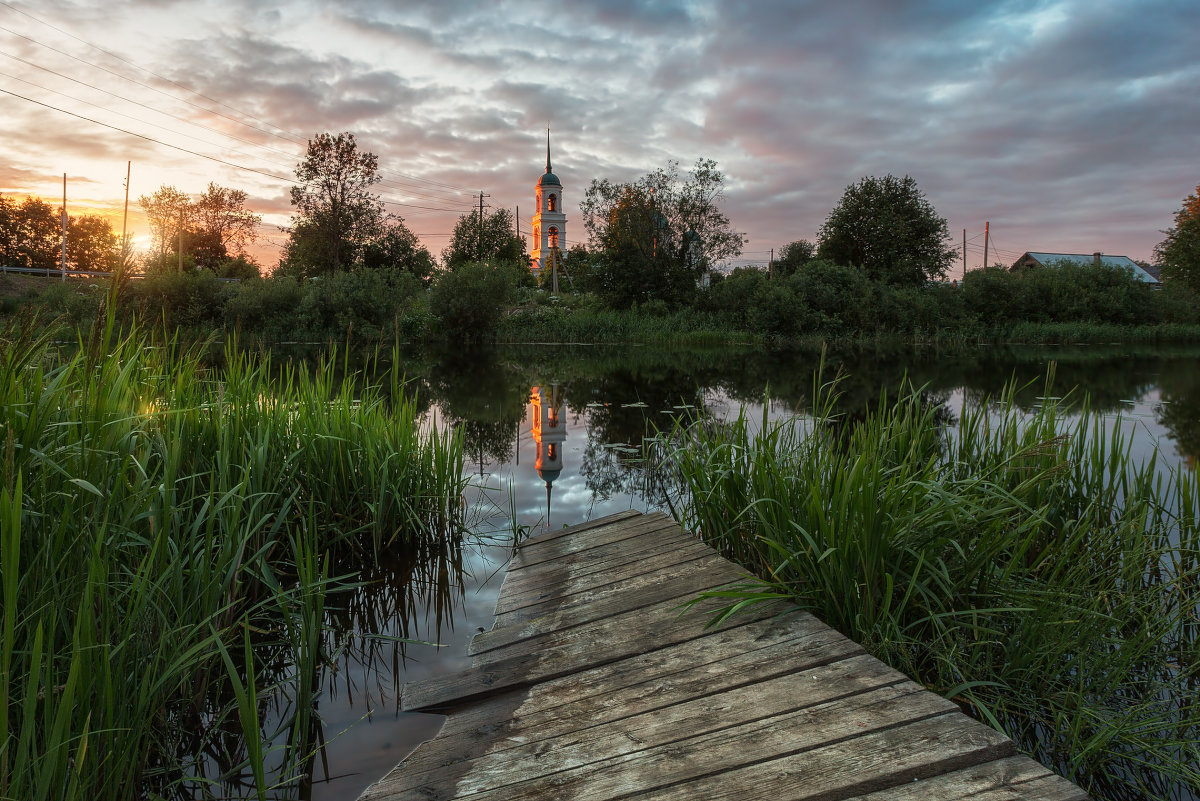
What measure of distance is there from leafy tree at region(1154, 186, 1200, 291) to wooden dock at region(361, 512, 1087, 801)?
37661 mm

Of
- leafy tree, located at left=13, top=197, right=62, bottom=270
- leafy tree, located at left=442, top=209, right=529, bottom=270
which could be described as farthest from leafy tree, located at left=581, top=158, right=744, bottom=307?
leafy tree, located at left=13, top=197, right=62, bottom=270

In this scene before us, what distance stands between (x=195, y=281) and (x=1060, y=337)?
31109 millimetres

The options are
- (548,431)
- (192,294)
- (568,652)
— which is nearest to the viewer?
(568,652)

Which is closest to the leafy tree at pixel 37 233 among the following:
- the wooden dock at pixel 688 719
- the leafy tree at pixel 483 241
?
the leafy tree at pixel 483 241

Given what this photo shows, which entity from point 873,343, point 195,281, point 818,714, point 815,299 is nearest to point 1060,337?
point 873,343

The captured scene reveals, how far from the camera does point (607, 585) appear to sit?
298 centimetres

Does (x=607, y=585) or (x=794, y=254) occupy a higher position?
(x=794, y=254)

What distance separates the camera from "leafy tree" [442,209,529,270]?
139 ft

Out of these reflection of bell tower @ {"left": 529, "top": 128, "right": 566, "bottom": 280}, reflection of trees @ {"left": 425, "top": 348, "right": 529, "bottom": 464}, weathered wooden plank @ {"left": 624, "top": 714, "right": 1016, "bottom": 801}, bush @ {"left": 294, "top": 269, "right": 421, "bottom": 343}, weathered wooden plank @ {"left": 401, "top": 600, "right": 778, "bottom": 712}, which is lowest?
weathered wooden plank @ {"left": 401, "top": 600, "right": 778, "bottom": 712}

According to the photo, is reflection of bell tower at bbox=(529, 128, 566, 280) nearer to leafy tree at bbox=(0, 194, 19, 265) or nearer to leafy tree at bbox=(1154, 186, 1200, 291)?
leafy tree at bbox=(0, 194, 19, 265)

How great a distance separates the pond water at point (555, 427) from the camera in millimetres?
2629

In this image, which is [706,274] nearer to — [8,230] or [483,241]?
[483,241]

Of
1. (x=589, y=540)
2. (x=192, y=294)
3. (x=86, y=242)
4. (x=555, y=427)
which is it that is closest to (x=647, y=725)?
(x=589, y=540)

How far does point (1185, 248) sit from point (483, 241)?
36.2m
